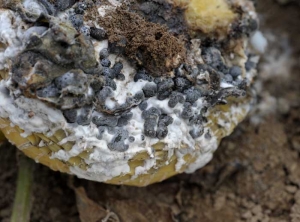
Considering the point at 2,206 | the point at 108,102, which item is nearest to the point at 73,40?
the point at 108,102

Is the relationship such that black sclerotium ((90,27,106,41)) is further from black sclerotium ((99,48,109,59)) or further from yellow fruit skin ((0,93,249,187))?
yellow fruit skin ((0,93,249,187))

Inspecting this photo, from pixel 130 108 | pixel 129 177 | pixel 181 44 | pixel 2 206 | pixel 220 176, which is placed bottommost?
pixel 2 206

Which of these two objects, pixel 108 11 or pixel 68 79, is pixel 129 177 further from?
pixel 108 11

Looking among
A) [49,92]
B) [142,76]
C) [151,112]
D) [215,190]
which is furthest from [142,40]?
[215,190]

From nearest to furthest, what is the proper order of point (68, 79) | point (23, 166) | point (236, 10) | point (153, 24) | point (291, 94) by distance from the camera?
1. point (68, 79)
2. point (153, 24)
3. point (236, 10)
4. point (23, 166)
5. point (291, 94)

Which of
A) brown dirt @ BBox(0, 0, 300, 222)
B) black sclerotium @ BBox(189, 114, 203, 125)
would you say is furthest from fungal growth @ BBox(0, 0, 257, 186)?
brown dirt @ BBox(0, 0, 300, 222)

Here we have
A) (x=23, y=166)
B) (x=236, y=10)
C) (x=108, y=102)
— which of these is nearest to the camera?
(x=108, y=102)

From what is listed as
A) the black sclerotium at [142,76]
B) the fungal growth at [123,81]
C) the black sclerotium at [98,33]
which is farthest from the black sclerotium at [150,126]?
the black sclerotium at [98,33]
